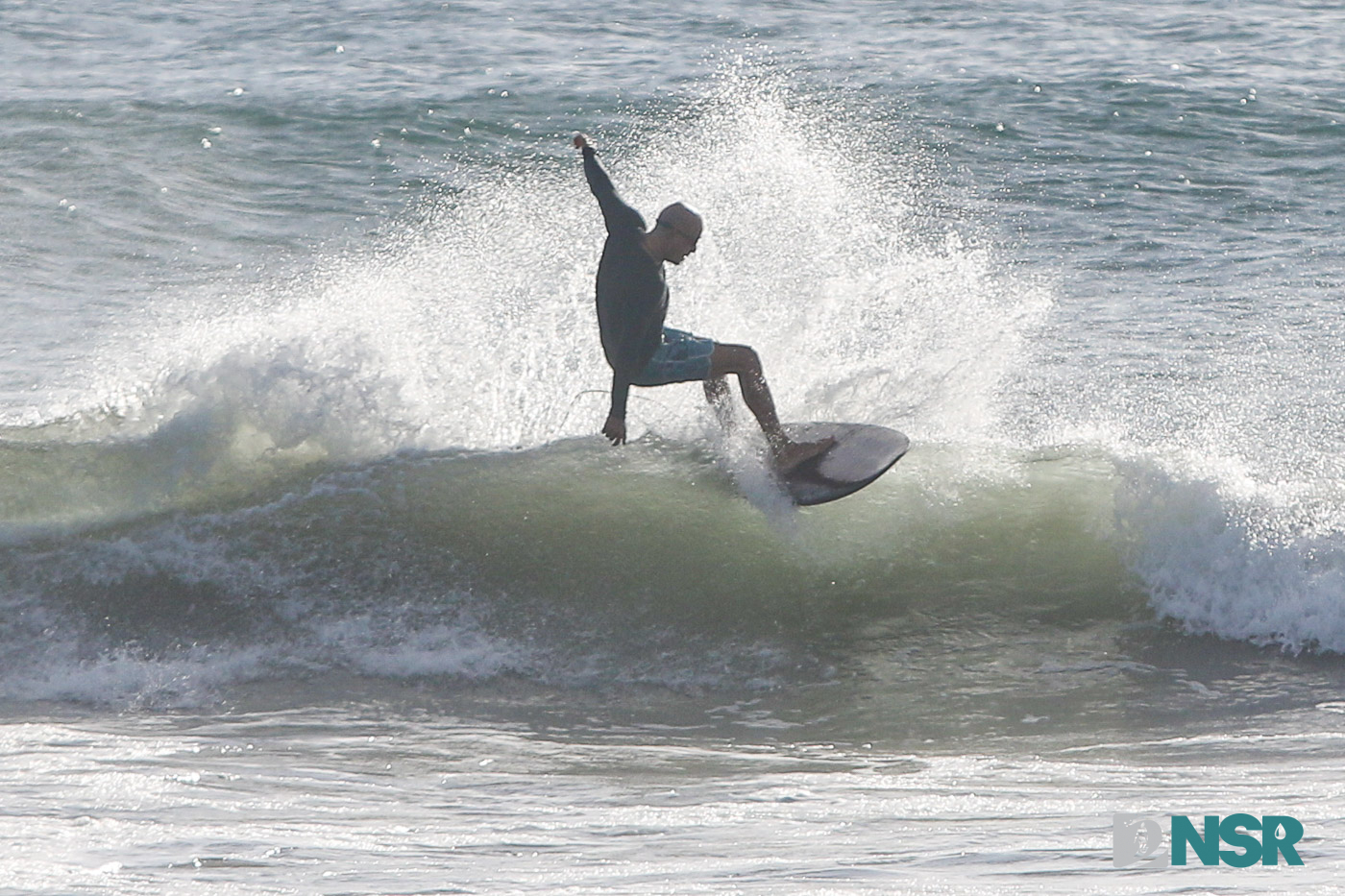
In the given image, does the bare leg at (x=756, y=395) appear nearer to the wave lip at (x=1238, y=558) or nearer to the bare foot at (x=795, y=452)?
the bare foot at (x=795, y=452)

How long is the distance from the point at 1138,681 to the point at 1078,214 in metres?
10.0

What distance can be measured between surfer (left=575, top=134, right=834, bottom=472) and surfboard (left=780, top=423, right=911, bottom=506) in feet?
1.54

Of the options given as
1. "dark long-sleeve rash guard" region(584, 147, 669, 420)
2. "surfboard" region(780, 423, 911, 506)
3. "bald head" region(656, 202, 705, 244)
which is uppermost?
"bald head" region(656, 202, 705, 244)

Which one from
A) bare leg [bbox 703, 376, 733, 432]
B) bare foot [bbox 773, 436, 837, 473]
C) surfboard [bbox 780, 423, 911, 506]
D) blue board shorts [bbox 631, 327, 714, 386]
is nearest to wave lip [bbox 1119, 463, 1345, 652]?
surfboard [bbox 780, 423, 911, 506]

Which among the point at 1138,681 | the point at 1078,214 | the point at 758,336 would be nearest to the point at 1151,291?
the point at 1078,214

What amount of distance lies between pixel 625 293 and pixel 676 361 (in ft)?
1.53

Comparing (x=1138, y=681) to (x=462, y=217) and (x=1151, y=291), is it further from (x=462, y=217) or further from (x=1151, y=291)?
(x=462, y=217)

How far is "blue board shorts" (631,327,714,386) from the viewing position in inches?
259

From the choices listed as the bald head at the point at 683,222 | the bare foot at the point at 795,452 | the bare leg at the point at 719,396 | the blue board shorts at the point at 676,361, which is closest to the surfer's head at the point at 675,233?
the bald head at the point at 683,222

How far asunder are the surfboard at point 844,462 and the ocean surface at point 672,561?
0.23 metres

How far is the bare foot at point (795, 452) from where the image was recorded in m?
7.02

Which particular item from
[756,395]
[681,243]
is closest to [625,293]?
[681,243]

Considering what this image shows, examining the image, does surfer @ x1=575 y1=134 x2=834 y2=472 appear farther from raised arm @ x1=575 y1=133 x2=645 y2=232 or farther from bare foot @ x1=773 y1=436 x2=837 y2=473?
bare foot @ x1=773 y1=436 x2=837 y2=473

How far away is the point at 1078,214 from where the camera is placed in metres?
15.4
